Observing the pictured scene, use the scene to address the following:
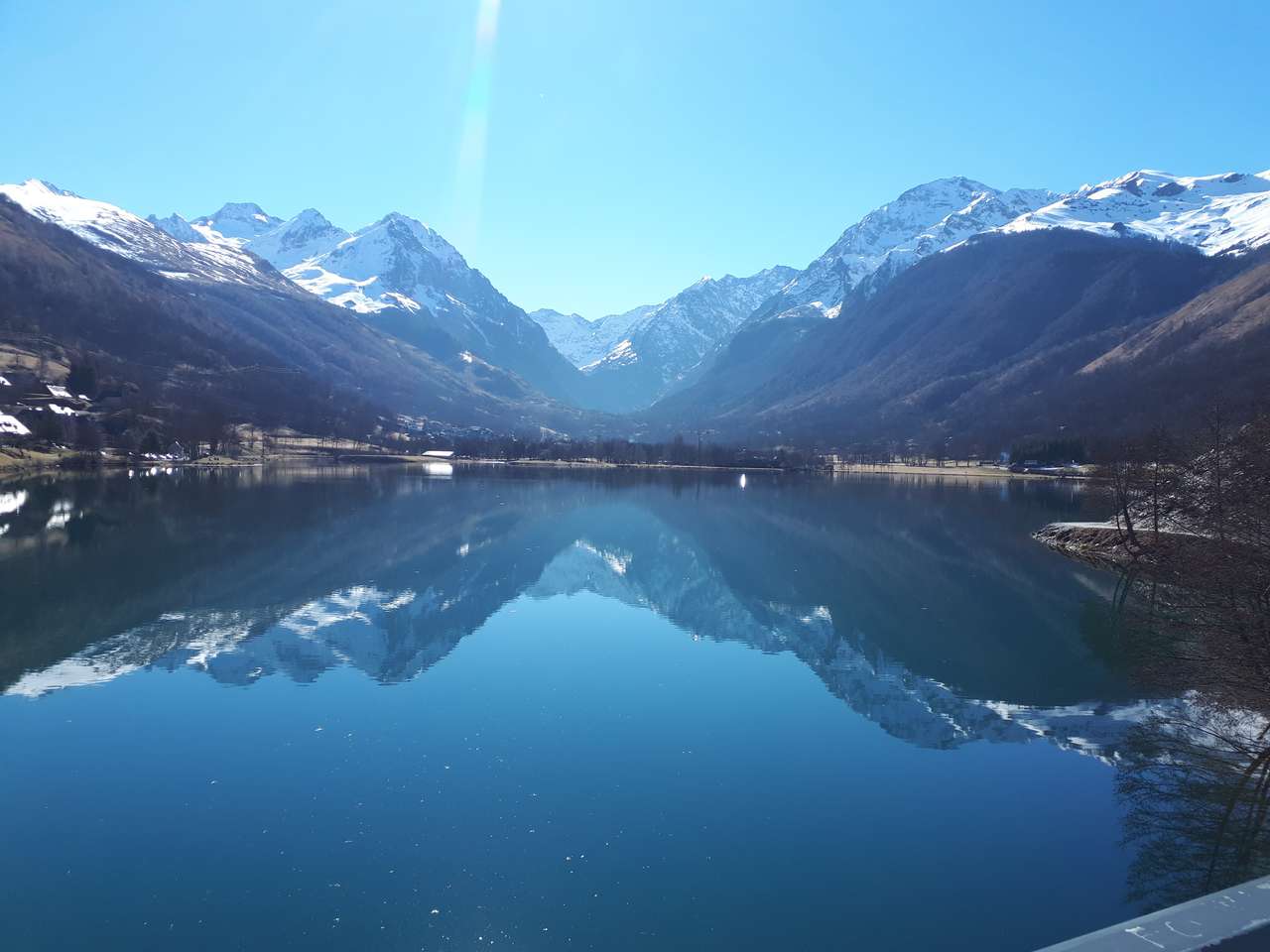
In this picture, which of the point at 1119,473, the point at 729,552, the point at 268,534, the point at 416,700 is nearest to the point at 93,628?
the point at 416,700

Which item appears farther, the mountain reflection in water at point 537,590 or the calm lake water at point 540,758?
the mountain reflection in water at point 537,590

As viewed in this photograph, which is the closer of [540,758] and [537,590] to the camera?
[540,758]

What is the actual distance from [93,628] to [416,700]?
15.8 meters

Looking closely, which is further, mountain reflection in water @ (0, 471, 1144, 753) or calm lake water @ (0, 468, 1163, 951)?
mountain reflection in water @ (0, 471, 1144, 753)

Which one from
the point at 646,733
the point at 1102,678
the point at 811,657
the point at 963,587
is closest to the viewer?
the point at 646,733

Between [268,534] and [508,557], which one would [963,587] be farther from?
[268,534]

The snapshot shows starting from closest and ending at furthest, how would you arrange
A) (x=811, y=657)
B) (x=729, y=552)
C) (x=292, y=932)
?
(x=292, y=932) → (x=811, y=657) → (x=729, y=552)

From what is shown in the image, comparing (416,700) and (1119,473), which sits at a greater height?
(1119,473)

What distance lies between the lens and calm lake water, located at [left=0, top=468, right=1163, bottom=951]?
12.9 meters

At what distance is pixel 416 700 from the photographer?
23828mm

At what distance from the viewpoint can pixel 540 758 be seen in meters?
19.4

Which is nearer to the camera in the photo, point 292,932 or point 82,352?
point 292,932

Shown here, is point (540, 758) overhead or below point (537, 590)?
overhead

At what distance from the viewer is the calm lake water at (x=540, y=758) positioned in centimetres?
1294
